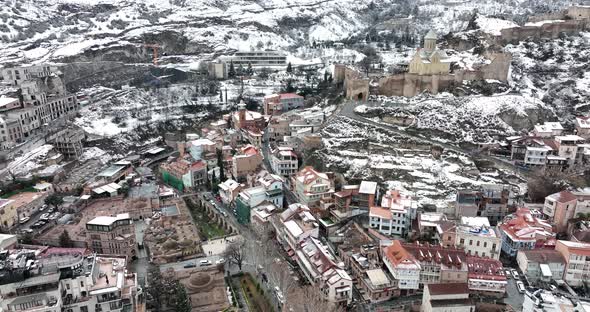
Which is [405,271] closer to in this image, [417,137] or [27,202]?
[417,137]

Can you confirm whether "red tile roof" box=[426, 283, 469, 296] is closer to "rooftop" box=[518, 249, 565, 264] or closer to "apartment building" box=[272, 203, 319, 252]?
"rooftop" box=[518, 249, 565, 264]

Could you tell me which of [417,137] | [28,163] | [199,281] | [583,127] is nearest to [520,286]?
[417,137]

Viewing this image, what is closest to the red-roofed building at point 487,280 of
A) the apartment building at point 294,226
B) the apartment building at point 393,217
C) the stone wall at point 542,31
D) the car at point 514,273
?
the car at point 514,273

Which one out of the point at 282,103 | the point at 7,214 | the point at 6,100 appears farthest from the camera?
the point at 282,103

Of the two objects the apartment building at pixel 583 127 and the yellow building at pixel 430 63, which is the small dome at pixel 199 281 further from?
the apartment building at pixel 583 127

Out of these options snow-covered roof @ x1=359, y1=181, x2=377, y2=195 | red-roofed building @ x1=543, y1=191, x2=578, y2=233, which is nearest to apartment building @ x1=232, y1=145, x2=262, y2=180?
snow-covered roof @ x1=359, y1=181, x2=377, y2=195

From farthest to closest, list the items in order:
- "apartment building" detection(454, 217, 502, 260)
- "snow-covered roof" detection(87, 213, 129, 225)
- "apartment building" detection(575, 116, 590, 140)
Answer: "apartment building" detection(575, 116, 590, 140) → "snow-covered roof" detection(87, 213, 129, 225) → "apartment building" detection(454, 217, 502, 260)
